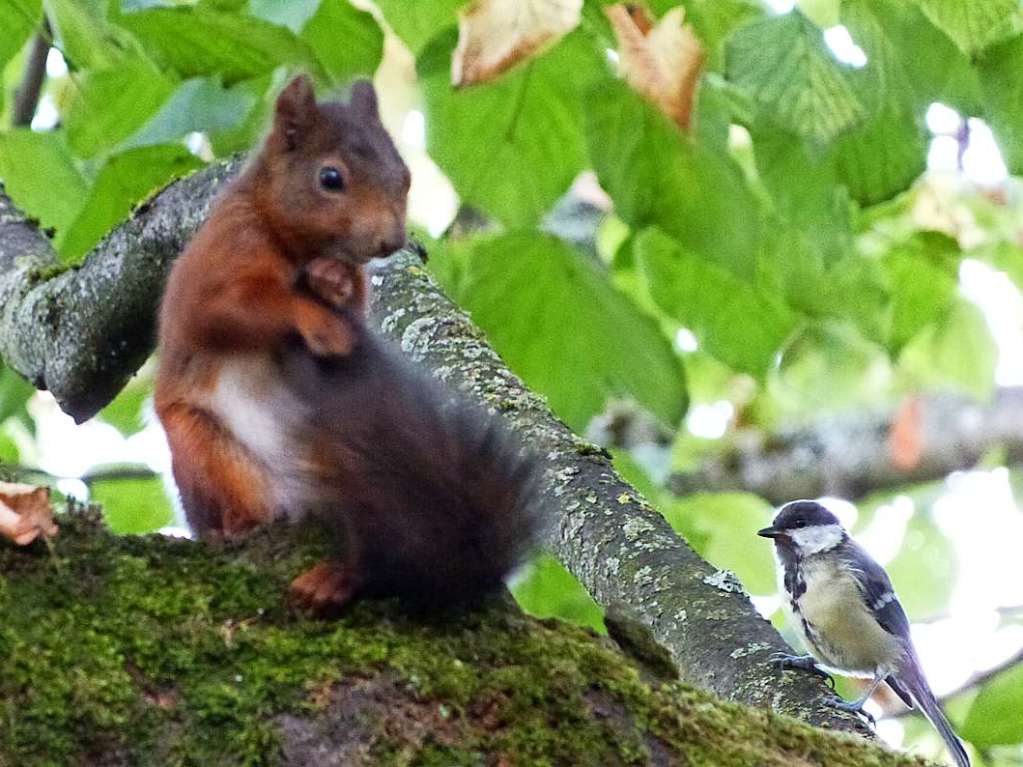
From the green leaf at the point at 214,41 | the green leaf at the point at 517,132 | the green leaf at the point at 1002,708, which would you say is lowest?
the green leaf at the point at 1002,708

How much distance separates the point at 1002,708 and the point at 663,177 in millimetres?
1074

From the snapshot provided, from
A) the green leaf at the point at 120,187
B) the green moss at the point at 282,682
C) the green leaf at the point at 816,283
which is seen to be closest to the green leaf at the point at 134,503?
the green leaf at the point at 120,187

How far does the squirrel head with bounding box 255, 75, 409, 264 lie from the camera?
2.29 metres

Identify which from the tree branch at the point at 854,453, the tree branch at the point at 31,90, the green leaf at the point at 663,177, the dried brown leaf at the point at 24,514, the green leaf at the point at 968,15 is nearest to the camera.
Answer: the dried brown leaf at the point at 24,514

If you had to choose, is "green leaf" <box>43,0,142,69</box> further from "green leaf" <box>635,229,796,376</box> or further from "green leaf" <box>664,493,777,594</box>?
"green leaf" <box>664,493,777,594</box>

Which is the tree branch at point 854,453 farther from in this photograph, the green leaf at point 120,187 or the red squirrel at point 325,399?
the red squirrel at point 325,399

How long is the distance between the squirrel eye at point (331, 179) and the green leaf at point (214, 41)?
0.18m

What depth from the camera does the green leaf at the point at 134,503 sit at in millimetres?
3299

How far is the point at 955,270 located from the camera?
3.45 m

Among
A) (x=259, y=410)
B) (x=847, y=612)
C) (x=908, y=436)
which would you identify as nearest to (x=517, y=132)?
(x=259, y=410)

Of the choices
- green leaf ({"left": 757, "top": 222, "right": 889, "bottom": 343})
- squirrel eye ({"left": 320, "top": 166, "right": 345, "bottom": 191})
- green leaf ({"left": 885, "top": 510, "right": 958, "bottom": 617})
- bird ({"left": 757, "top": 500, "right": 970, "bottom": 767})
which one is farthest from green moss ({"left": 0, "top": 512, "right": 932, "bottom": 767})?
green leaf ({"left": 885, "top": 510, "right": 958, "bottom": 617})

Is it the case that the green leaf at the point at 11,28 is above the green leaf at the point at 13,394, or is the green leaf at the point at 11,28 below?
above

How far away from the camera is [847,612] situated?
141 inches

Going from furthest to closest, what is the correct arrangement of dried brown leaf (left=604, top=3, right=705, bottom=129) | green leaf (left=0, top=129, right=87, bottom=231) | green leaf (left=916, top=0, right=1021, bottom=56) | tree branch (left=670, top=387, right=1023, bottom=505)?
tree branch (left=670, top=387, right=1023, bottom=505), green leaf (left=0, top=129, right=87, bottom=231), dried brown leaf (left=604, top=3, right=705, bottom=129), green leaf (left=916, top=0, right=1021, bottom=56)
